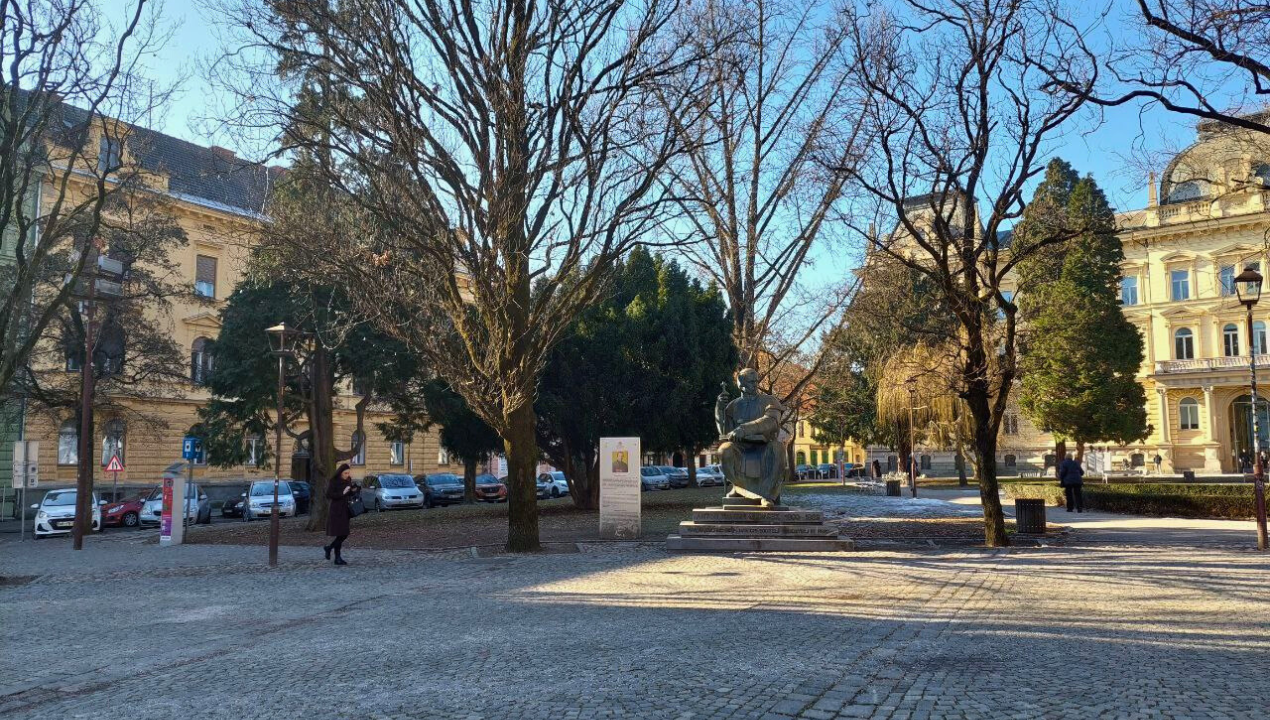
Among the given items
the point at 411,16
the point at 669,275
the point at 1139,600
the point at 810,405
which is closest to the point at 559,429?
the point at 669,275

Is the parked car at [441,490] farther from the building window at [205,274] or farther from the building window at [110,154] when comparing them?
the building window at [110,154]

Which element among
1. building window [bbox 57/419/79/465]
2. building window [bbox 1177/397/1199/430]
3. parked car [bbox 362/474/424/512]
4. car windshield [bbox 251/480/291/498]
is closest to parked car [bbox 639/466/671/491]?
parked car [bbox 362/474/424/512]

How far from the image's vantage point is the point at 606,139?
50.8 feet

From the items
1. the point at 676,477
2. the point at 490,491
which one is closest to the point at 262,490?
the point at 490,491

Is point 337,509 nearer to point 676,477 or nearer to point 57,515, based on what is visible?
point 57,515

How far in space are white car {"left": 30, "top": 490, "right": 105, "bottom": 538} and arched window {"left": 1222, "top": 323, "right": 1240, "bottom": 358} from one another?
62.6 m

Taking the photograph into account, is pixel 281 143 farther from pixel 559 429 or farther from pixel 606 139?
pixel 559 429

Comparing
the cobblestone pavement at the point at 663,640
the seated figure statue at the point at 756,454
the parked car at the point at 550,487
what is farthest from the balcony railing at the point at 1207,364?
the seated figure statue at the point at 756,454

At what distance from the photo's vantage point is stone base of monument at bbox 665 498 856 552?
50.6 feet

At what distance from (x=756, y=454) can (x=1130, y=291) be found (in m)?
57.5

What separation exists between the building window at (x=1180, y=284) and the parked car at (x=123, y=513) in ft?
202

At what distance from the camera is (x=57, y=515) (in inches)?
1044

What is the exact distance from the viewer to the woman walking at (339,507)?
15.2m

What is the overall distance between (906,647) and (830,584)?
3.98 metres
